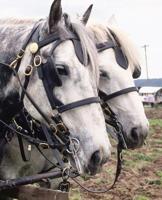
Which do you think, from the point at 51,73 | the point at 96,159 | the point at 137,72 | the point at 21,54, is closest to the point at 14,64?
the point at 21,54

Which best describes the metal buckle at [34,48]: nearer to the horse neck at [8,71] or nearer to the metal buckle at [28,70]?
the metal buckle at [28,70]

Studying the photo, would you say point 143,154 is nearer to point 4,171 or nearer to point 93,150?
point 4,171

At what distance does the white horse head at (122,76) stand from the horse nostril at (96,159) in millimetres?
1230

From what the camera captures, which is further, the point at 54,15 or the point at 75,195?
the point at 75,195

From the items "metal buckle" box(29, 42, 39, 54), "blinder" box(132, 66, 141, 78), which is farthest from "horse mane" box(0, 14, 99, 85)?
"blinder" box(132, 66, 141, 78)

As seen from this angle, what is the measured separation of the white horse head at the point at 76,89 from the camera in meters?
3.01

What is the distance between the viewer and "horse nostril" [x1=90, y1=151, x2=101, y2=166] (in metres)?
2.96

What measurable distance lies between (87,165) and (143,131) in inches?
48.5

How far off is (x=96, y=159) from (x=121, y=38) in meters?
1.88

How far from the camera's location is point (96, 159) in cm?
298

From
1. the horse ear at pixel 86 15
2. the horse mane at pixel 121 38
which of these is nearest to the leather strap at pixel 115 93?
the horse mane at pixel 121 38

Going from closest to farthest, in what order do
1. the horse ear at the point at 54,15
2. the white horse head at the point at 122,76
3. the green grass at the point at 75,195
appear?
the horse ear at the point at 54,15, the white horse head at the point at 122,76, the green grass at the point at 75,195

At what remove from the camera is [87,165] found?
9.91 ft

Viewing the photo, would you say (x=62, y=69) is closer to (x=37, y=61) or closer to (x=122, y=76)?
(x=37, y=61)
